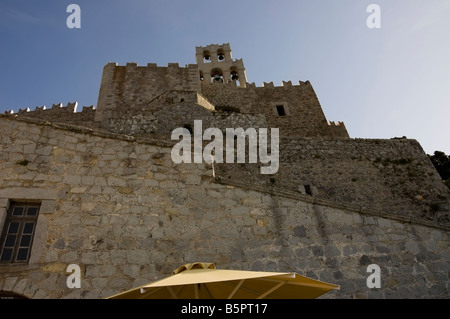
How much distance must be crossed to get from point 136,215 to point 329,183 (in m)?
9.69

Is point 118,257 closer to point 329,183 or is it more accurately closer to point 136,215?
point 136,215

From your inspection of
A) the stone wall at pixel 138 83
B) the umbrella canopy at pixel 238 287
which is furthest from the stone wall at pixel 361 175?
the stone wall at pixel 138 83

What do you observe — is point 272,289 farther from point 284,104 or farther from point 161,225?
point 284,104

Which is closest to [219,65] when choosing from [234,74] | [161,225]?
[234,74]

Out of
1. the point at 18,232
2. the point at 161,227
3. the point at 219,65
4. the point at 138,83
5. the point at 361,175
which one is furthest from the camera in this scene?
the point at 219,65

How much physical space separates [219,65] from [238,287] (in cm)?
2995

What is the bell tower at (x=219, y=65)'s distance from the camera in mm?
30758

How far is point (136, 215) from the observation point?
219 inches

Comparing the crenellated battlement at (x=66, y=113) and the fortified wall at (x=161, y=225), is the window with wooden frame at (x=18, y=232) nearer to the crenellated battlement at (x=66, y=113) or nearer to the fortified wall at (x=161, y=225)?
the fortified wall at (x=161, y=225)

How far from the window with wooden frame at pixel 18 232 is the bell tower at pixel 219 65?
84.3 ft

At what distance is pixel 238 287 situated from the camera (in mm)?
3910

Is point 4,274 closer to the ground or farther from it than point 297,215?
closer to the ground
